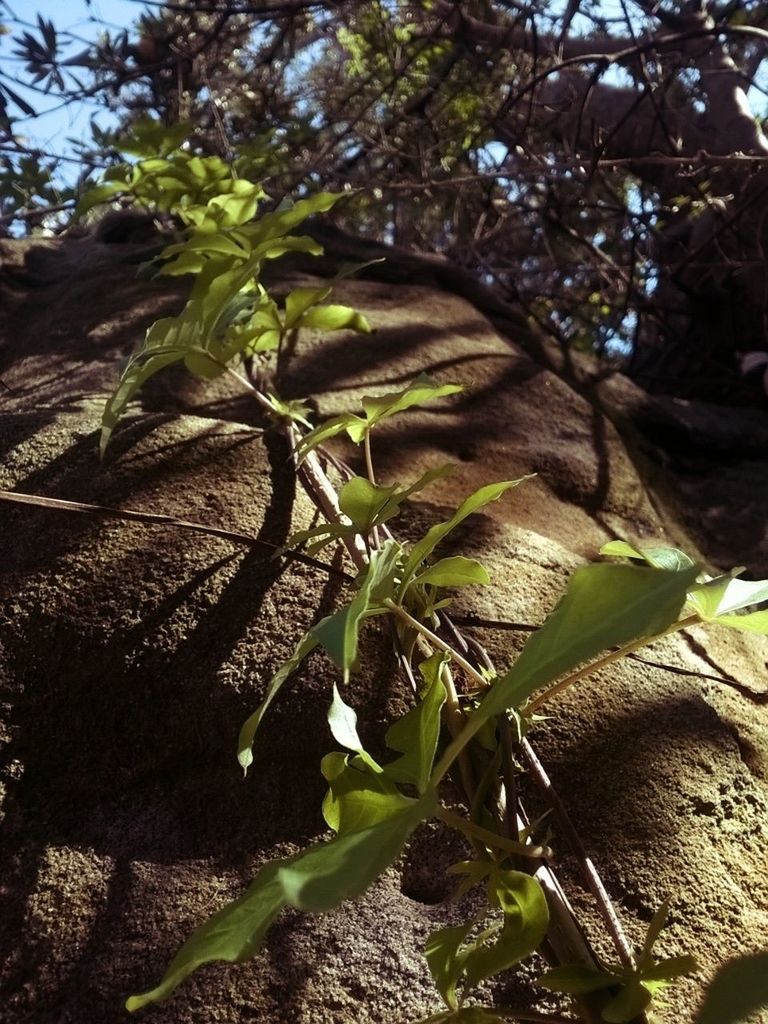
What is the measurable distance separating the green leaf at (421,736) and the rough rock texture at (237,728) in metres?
0.20

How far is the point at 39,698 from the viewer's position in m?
0.83

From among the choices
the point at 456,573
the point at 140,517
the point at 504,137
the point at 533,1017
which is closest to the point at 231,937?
the point at 533,1017

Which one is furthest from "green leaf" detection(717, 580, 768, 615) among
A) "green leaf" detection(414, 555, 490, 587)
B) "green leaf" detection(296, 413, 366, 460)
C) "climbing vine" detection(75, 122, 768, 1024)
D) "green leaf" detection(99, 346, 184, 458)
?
"green leaf" detection(99, 346, 184, 458)

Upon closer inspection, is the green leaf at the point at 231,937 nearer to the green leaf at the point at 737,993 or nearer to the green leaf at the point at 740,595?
the green leaf at the point at 737,993

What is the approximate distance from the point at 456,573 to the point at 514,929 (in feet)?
0.84

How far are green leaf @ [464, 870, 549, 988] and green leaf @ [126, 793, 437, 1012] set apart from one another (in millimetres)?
138

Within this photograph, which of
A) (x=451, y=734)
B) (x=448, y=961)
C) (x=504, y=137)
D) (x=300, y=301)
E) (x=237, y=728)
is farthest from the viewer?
(x=504, y=137)

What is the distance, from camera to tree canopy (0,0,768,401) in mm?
2174

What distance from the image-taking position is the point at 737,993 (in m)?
0.33

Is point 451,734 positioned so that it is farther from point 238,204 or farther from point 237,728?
point 238,204

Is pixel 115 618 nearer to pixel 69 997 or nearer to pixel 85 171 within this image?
pixel 69 997

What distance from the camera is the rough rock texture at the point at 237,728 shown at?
681 mm

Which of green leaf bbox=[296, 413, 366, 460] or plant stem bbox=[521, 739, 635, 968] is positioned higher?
green leaf bbox=[296, 413, 366, 460]

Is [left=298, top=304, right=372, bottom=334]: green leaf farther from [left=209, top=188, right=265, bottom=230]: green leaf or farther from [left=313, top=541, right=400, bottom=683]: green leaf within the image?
[left=313, top=541, right=400, bottom=683]: green leaf
